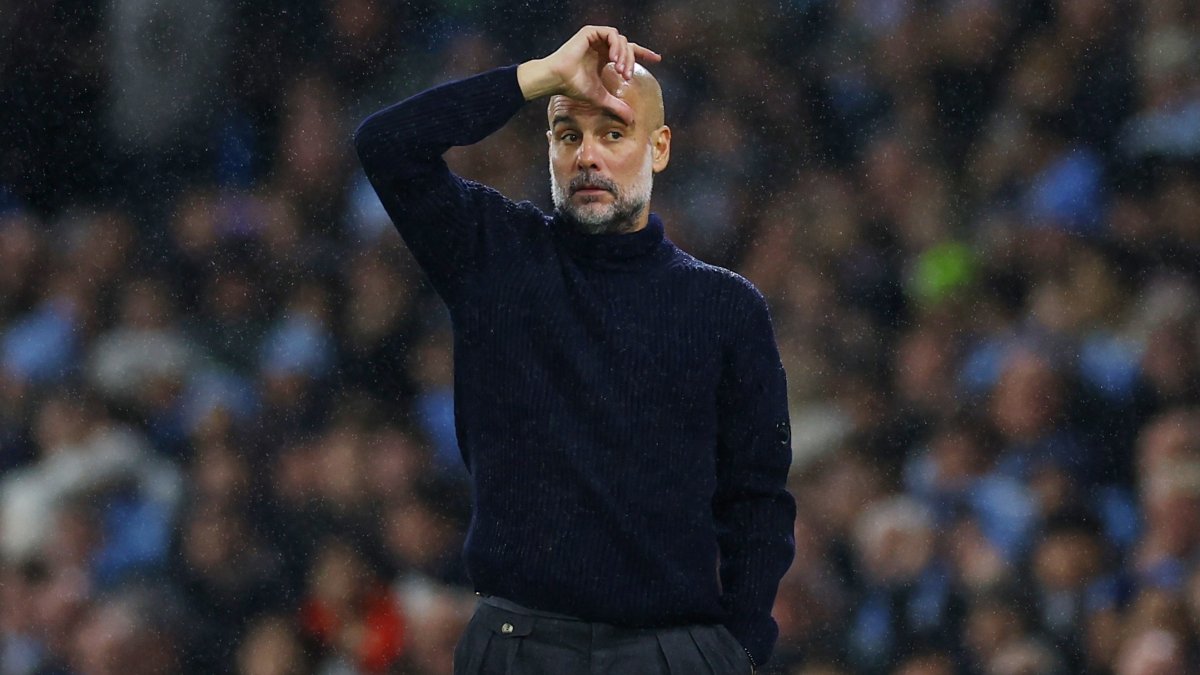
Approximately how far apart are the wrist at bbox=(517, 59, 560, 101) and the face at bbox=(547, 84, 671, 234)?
0.24 ft

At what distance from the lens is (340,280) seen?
368 cm

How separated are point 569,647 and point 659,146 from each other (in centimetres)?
56

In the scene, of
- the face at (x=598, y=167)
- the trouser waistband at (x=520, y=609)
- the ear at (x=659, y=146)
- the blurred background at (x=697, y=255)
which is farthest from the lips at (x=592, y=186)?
the blurred background at (x=697, y=255)

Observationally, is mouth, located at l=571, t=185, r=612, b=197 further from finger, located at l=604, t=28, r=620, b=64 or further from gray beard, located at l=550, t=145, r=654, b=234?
finger, located at l=604, t=28, r=620, b=64

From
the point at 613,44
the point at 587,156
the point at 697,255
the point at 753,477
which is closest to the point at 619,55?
the point at 613,44

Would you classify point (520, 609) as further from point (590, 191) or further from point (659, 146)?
point (659, 146)

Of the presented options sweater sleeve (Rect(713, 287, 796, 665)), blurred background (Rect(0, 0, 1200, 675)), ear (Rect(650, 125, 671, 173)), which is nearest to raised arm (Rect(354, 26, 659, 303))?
ear (Rect(650, 125, 671, 173))

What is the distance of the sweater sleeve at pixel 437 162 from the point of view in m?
1.64

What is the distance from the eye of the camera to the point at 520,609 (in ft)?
5.44

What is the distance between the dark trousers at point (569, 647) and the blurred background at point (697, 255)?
1637 mm

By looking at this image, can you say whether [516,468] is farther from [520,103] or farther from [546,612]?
[520,103]

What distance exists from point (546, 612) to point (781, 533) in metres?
0.28

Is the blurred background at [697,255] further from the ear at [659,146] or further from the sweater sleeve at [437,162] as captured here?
the sweater sleeve at [437,162]

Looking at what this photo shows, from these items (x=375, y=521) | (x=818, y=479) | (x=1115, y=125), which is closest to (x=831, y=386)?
(x=818, y=479)
